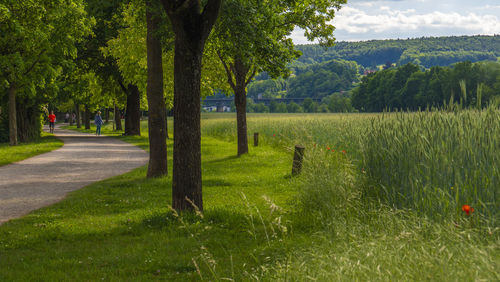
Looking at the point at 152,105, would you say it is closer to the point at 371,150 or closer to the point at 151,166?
the point at 151,166

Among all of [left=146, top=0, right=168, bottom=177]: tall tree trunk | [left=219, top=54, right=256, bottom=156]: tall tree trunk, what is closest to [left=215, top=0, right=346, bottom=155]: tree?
[left=219, top=54, right=256, bottom=156]: tall tree trunk

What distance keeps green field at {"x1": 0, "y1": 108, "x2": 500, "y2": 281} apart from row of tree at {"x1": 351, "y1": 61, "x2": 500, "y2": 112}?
44.0 meters

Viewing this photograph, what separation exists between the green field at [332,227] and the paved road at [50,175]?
1.01 metres

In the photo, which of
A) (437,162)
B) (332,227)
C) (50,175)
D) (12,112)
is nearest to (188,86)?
(332,227)

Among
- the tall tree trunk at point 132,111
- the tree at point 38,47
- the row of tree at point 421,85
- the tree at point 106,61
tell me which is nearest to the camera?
the tree at point 38,47

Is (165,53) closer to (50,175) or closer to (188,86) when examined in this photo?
(50,175)

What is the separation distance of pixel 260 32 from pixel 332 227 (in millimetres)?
7131

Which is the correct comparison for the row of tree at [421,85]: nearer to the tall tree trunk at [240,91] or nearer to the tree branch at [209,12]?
the tall tree trunk at [240,91]

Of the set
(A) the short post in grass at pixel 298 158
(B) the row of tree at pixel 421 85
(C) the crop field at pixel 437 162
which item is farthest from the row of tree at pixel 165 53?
(B) the row of tree at pixel 421 85

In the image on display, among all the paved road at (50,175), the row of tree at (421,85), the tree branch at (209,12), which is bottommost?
the paved road at (50,175)

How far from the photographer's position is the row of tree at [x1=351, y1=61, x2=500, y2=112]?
193 ft

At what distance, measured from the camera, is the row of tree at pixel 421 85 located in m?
58.9

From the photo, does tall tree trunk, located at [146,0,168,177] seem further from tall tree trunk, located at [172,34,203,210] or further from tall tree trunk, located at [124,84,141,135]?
tall tree trunk, located at [124,84,141,135]

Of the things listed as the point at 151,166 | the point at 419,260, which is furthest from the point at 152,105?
the point at 419,260
